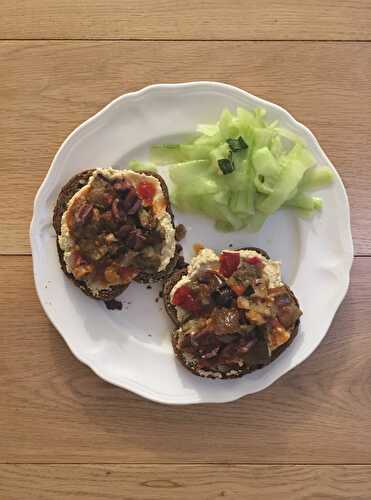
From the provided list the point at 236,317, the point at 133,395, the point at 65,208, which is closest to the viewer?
the point at 236,317

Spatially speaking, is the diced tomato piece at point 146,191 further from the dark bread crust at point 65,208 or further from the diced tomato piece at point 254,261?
the diced tomato piece at point 254,261

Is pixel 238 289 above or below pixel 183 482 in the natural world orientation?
above

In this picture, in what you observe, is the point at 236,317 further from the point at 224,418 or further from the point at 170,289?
the point at 224,418

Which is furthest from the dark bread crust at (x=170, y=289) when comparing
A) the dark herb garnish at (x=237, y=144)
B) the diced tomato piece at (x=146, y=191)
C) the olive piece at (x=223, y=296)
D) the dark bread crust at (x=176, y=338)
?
the dark herb garnish at (x=237, y=144)

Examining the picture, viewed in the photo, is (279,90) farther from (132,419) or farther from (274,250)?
(132,419)

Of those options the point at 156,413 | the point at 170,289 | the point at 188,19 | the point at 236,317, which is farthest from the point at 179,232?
the point at 188,19

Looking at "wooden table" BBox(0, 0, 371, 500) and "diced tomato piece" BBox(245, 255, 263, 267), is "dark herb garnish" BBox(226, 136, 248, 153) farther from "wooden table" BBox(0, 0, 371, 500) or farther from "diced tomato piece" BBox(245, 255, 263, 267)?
"diced tomato piece" BBox(245, 255, 263, 267)

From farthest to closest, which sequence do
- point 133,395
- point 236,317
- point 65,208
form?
point 133,395, point 65,208, point 236,317

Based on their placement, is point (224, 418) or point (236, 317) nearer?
point (236, 317)
